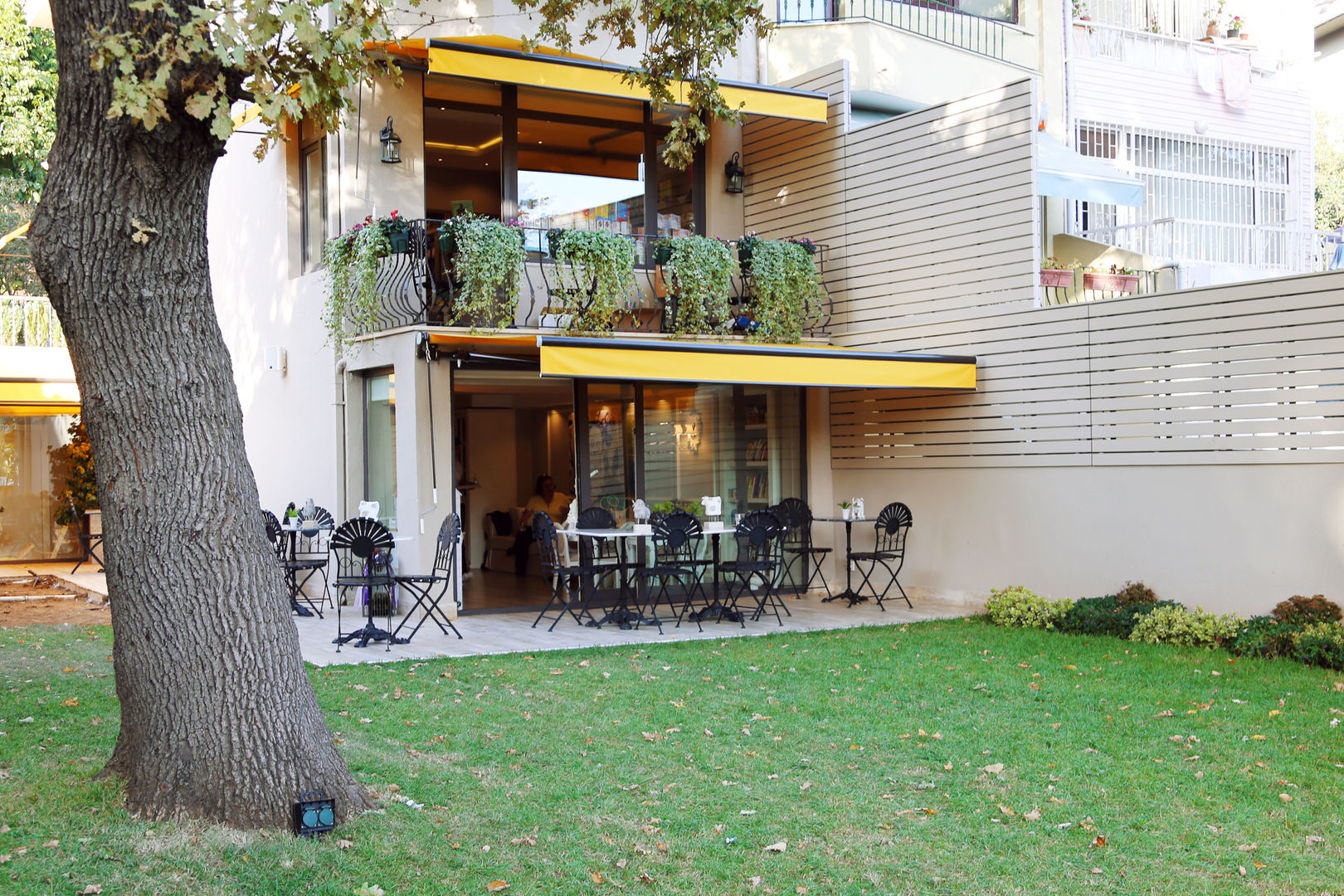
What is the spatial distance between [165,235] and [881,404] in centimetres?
870

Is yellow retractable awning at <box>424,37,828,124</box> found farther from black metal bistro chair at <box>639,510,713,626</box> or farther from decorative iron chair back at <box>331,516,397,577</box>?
decorative iron chair back at <box>331,516,397,577</box>

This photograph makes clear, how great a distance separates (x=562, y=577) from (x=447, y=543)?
3.83 feet

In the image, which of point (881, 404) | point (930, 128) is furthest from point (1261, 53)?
point (881, 404)

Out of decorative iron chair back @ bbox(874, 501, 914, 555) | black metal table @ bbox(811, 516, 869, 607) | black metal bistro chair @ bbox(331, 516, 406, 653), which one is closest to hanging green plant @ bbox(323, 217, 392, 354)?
black metal bistro chair @ bbox(331, 516, 406, 653)

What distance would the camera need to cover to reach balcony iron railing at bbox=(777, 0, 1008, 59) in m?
13.1

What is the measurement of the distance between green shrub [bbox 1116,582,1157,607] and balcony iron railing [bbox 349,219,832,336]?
4463mm

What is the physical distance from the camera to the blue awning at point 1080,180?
11180 millimetres

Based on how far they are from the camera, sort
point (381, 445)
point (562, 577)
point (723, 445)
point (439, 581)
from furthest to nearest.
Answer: point (723, 445) → point (381, 445) → point (562, 577) → point (439, 581)

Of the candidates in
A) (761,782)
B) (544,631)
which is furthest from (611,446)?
(761,782)

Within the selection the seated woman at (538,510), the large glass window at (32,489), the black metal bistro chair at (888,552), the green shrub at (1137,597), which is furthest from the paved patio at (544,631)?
the large glass window at (32,489)

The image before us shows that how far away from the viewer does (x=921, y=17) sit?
13.6 meters

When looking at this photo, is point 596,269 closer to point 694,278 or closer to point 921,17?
point 694,278

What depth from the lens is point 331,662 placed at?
8250 millimetres

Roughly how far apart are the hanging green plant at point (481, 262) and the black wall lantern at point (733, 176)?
3.63 meters
